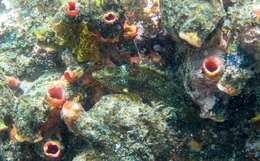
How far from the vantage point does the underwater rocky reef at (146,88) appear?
256 cm

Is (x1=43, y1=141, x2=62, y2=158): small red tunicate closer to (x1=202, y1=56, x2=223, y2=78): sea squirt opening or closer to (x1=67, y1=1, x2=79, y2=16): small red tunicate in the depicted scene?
(x1=67, y1=1, x2=79, y2=16): small red tunicate

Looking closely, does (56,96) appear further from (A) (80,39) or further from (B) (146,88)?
(B) (146,88)

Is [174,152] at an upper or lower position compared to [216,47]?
lower

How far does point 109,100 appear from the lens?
10.3 feet

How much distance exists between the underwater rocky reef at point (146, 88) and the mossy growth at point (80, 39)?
0.6 inches

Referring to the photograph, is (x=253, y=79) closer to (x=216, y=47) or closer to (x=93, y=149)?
(x=216, y=47)

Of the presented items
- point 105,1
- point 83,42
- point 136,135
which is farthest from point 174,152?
point 105,1

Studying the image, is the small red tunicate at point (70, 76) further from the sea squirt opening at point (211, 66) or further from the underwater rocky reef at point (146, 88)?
the sea squirt opening at point (211, 66)

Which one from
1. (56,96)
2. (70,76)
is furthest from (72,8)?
(56,96)

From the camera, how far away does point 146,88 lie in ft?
10.6

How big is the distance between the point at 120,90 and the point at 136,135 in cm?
69

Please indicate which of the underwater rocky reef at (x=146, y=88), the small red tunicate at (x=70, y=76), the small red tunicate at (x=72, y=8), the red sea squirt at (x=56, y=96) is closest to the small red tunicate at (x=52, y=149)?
the underwater rocky reef at (x=146, y=88)

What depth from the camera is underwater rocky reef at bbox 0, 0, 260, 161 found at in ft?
8.41

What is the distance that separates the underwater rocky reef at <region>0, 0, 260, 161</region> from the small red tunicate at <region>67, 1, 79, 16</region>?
13 mm
